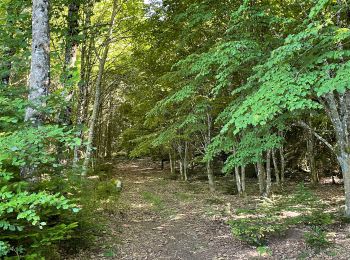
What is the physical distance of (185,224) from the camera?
29.4 feet

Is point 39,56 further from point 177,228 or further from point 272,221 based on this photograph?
point 272,221

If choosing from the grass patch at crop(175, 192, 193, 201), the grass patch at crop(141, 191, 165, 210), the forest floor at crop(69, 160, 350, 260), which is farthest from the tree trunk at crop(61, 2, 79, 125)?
the grass patch at crop(175, 192, 193, 201)

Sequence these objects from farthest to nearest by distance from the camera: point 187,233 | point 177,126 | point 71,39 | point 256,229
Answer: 1. point 177,126
2. point 187,233
3. point 71,39
4. point 256,229

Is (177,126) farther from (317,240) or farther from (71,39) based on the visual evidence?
(317,240)

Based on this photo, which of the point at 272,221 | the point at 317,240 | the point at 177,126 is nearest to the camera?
the point at 317,240

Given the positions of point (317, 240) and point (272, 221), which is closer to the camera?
point (317, 240)

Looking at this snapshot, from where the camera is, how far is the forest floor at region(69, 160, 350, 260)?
6.44 meters

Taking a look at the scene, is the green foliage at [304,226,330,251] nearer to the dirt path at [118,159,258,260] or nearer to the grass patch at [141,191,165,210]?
the dirt path at [118,159,258,260]

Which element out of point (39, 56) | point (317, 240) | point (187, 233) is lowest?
point (187, 233)

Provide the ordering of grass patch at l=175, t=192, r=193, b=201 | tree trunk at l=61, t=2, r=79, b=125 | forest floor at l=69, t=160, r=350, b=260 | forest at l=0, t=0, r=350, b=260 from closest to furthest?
forest at l=0, t=0, r=350, b=260, forest floor at l=69, t=160, r=350, b=260, tree trunk at l=61, t=2, r=79, b=125, grass patch at l=175, t=192, r=193, b=201

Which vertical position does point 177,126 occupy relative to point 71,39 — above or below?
below

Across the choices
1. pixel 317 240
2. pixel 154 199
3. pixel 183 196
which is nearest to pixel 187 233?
pixel 317 240

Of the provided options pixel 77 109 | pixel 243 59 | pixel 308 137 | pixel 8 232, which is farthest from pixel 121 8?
pixel 8 232

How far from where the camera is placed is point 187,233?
814 centimetres
